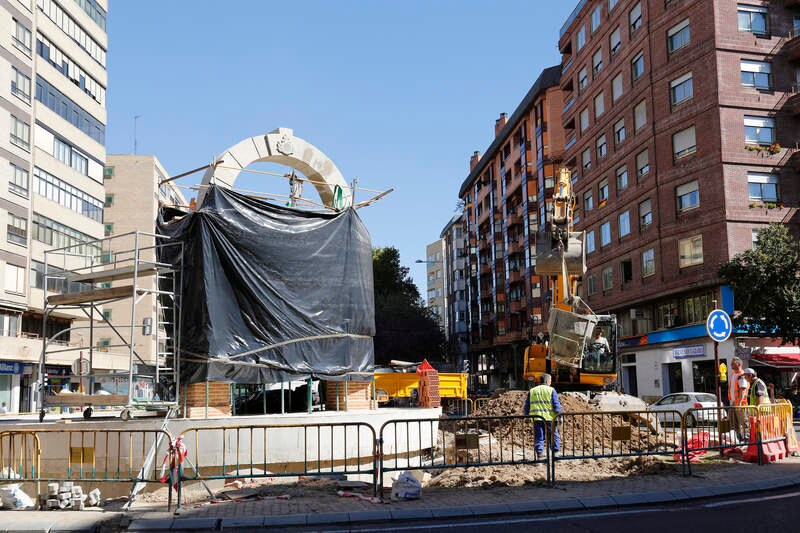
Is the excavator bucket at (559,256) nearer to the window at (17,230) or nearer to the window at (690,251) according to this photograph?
the window at (690,251)

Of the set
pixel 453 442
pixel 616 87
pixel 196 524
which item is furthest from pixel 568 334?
pixel 616 87

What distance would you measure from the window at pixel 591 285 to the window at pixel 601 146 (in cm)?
759

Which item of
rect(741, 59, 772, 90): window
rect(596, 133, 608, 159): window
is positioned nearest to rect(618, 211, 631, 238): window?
rect(596, 133, 608, 159): window

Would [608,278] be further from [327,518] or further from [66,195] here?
[327,518]

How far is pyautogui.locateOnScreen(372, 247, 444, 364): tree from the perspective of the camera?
6412 centimetres

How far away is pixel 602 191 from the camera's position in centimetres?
4828

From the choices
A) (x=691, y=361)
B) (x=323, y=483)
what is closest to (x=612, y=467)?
(x=323, y=483)

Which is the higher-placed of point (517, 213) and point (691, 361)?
point (517, 213)

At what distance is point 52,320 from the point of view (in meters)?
44.2

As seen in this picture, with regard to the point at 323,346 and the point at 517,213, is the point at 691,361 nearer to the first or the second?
the point at 323,346

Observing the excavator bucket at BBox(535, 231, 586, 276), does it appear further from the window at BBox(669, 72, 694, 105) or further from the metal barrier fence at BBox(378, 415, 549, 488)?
the window at BBox(669, 72, 694, 105)

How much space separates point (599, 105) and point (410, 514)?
43.5 m

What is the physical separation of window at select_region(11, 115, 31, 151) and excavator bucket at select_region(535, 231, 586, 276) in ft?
99.4

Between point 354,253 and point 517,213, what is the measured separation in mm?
53216
